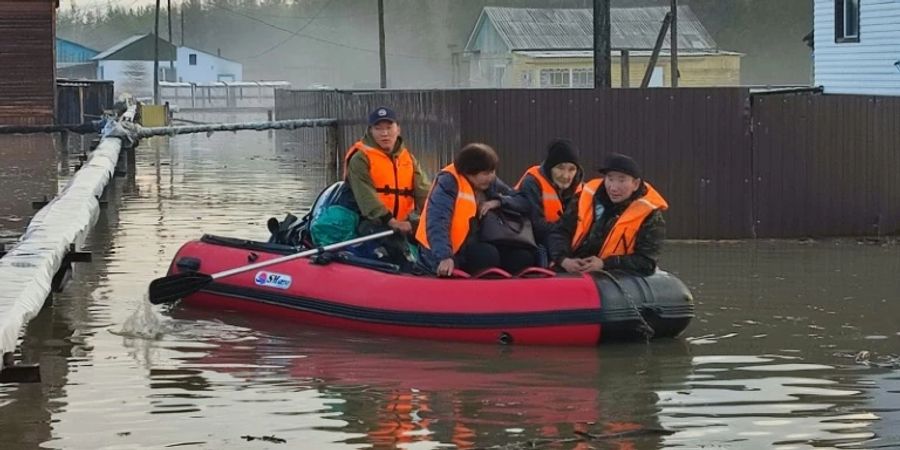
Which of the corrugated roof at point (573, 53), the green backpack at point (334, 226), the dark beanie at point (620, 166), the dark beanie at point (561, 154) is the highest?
the corrugated roof at point (573, 53)

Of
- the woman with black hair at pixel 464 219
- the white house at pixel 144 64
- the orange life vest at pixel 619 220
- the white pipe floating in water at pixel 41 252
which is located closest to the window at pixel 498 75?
the white house at pixel 144 64

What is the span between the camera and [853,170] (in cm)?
1595

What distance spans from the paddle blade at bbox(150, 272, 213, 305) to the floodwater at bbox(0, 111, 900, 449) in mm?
136

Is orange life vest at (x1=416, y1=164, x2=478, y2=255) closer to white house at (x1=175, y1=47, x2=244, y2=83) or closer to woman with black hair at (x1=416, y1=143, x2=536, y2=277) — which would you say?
woman with black hair at (x1=416, y1=143, x2=536, y2=277)

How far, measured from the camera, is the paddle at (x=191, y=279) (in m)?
10.9

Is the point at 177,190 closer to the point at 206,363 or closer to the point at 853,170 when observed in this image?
the point at 853,170

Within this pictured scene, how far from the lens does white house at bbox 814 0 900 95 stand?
81.6 ft

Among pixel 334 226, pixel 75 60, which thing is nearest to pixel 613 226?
pixel 334 226

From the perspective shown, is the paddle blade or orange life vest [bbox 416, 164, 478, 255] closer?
orange life vest [bbox 416, 164, 478, 255]

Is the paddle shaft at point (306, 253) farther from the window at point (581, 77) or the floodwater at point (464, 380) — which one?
the window at point (581, 77)

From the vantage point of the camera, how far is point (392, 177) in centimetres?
1142

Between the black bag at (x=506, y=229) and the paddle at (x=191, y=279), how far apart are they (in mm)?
895

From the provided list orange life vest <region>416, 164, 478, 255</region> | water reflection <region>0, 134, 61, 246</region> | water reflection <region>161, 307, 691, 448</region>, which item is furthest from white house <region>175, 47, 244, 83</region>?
water reflection <region>161, 307, 691, 448</region>

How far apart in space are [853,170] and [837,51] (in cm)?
1198
